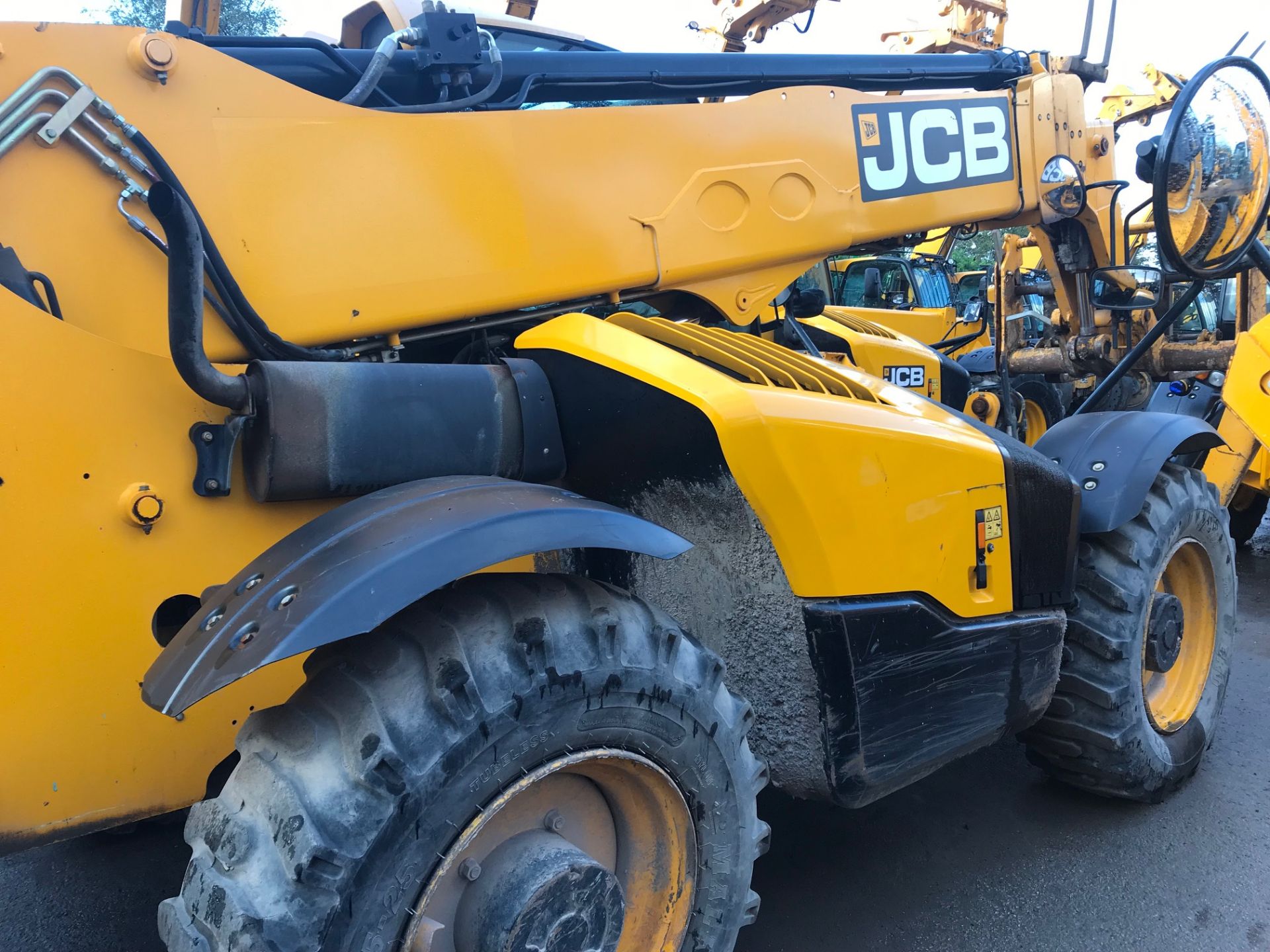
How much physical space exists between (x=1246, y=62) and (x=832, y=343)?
6.02 feet

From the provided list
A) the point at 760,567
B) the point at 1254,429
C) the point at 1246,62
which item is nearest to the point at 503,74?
the point at 760,567

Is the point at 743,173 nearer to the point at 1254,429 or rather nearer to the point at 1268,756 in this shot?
the point at 1254,429

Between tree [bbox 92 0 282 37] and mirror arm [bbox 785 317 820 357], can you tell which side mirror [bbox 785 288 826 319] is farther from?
tree [bbox 92 0 282 37]

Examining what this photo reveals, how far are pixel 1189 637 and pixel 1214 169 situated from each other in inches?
70.1

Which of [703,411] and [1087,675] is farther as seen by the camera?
[1087,675]

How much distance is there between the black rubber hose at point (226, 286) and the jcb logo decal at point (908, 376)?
3.16 meters

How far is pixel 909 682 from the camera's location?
2.32 m

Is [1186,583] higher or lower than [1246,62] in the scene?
lower

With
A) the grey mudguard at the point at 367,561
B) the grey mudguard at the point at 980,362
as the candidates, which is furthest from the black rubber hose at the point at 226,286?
the grey mudguard at the point at 980,362

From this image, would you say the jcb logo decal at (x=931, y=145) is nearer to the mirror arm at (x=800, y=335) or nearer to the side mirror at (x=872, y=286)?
the mirror arm at (x=800, y=335)

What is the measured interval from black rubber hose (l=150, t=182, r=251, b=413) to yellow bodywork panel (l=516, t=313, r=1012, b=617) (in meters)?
0.78

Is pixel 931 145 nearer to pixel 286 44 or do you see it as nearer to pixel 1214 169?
pixel 1214 169

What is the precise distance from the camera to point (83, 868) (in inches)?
122

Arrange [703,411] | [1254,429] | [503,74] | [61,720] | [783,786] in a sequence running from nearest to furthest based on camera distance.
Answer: [61,720]
[703,411]
[783,786]
[503,74]
[1254,429]
